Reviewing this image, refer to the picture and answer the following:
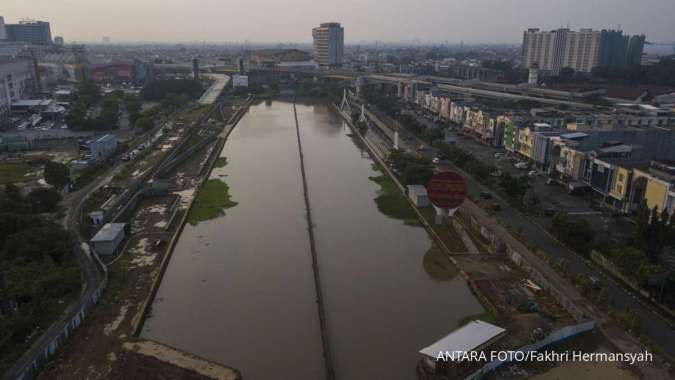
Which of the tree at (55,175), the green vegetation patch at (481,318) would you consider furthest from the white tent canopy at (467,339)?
the tree at (55,175)

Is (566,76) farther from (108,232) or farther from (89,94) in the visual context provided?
(108,232)

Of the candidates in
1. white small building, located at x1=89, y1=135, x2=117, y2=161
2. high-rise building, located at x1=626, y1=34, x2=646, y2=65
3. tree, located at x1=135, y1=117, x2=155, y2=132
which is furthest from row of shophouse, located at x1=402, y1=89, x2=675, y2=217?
high-rise building, located at x1=626, y1=34, x2=646, y2=65

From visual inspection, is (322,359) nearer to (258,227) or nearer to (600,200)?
(258,227)

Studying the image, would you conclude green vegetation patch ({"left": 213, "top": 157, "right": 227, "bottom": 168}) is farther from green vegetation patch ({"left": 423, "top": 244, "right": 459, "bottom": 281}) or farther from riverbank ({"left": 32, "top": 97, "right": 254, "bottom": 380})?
green vegetation patch ({"left": 423, "top": 244, "right": 459, "bottom": 281})

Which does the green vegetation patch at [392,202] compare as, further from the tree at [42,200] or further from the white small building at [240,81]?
the white small building at [240,81]

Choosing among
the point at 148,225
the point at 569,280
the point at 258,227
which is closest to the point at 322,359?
the point at 569,280
